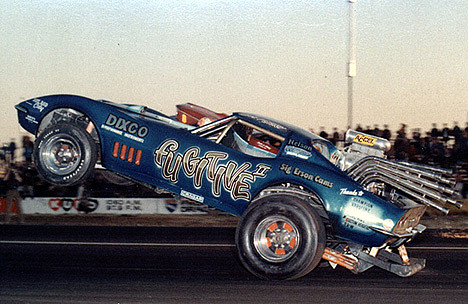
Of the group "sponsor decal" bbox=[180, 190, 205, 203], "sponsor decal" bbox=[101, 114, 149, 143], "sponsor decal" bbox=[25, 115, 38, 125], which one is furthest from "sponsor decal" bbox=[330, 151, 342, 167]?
"sponsor decal" bbox=[25, 115, 38, 125]

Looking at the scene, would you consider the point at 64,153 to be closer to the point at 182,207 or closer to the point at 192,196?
the point at 192,196

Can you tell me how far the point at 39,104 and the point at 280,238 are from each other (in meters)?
3.24

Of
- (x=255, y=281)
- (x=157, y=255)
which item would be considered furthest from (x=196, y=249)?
(x=255, y=281)

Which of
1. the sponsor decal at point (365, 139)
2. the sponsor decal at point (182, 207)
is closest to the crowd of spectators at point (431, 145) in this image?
the sponsor decal at point (182, 207)

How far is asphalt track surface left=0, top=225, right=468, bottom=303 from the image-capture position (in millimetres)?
5098

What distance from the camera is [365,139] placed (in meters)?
6.44

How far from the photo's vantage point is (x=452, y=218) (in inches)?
490

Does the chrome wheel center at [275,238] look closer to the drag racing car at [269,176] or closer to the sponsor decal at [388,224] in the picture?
the drag racing car at [269,176]

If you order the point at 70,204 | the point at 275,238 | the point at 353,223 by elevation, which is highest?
the point at 353,223

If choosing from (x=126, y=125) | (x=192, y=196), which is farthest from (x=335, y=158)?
(x=126, y=125)

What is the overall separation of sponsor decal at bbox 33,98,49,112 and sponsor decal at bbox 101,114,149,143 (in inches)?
32.7

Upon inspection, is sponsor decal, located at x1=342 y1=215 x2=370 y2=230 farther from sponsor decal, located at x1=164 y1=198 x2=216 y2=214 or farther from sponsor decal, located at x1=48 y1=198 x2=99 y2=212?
sponsor decal, located at x1=48 y1=198 x2=99 y2=212

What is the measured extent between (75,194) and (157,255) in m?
7.08

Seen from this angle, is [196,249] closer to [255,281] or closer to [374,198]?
[255,281]
